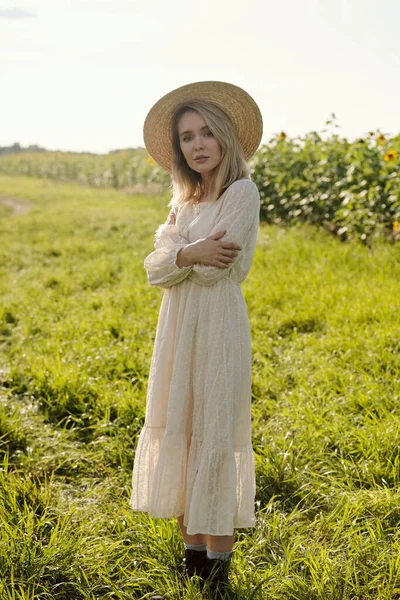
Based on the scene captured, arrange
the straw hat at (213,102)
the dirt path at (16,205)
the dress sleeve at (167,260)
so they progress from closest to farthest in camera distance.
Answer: the dress sleeve at (167,260), the straw hat at (213,102), the dirt path at (16,205)

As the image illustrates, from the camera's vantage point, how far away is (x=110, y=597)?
213 cm

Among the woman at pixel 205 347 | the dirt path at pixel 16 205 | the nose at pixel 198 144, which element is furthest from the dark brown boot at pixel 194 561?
the dirt path at pixel 16 205

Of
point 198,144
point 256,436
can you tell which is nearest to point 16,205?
point 256,436

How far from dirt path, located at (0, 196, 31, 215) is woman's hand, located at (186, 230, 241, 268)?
522 inches

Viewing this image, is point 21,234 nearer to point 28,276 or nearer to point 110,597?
point 28,276

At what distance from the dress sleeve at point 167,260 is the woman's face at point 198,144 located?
0.80 feet

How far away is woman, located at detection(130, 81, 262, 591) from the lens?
2.00 metres

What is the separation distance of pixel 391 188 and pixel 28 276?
4.28 meters

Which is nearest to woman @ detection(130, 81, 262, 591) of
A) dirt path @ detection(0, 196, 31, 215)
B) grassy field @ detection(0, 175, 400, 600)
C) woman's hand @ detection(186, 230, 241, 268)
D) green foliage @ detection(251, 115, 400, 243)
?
woman's hand @ detection(186, 230, 241, 268)

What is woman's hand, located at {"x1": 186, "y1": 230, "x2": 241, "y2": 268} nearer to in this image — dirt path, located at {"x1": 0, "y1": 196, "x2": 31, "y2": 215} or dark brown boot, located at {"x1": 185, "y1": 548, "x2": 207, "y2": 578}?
dark brown boot, located at {"x1": 185, "y1": 548, "x2": 207, "y2": 578}

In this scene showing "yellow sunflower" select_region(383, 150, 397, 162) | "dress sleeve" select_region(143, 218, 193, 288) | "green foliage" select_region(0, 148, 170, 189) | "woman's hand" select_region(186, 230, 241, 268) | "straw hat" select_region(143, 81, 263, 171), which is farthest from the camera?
"green foliage" select_region(0, 148, 170, 189)

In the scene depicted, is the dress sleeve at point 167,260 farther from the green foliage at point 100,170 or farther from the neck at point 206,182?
the green foliage at point 100,170

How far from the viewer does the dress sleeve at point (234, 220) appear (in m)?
1.98

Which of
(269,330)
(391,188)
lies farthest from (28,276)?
(391,188)
